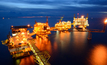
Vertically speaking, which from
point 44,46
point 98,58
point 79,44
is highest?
point 44,46

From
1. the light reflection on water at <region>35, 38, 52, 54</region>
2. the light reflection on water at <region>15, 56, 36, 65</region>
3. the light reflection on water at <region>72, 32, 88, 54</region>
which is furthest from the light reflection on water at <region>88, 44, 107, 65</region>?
the light reflection on water at <region>15, 56, 36, 65</region>

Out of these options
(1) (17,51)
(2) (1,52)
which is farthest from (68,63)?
(2) (1,52)

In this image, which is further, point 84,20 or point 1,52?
point 84,20

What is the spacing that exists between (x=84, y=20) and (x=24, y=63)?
33.8 meters

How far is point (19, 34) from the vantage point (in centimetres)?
1909

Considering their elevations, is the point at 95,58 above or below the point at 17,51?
below

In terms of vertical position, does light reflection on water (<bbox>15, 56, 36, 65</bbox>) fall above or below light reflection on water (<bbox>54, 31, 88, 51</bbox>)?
below

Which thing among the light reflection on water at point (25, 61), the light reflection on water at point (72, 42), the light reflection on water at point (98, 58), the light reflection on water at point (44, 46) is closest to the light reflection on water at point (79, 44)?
the light reflection on water at point (72, 42)

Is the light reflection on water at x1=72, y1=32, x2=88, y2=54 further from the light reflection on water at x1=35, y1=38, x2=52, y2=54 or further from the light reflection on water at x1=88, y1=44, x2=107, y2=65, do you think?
the light reflection on water at x1=35, y1=38, x2=52, y2=54

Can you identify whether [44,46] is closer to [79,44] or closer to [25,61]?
[25,61]

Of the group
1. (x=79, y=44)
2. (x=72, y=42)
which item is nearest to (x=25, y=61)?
(x=72, y=42)

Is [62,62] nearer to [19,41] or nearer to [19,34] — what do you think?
[19,41]

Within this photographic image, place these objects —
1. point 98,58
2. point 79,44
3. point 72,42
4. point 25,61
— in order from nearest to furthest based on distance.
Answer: point 25,61, point 98,58, point 79,44, point 72,42

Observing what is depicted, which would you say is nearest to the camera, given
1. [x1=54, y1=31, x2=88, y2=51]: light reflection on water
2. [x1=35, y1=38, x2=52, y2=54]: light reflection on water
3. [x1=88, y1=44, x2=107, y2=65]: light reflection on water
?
[x1=88, y1=44, x2=107, y2=65]: light reflection on water
